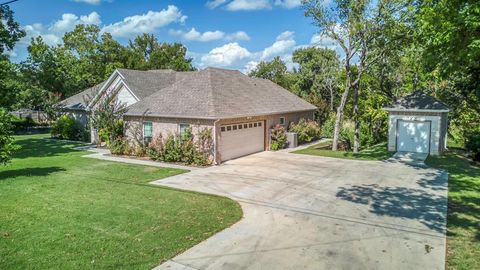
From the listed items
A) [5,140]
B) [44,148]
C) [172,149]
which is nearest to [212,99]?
[172,149]

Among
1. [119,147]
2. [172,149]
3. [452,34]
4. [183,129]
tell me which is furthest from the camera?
[119,147]

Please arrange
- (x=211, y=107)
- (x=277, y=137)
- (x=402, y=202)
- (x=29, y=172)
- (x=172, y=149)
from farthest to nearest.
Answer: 1. (x=277, y=137)
2. (x=172, y=149)
3. (x=211, y=107)
4. (x=29, y=172)
5. (x=402, y=202)

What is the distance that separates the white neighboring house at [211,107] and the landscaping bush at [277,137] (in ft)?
1.20

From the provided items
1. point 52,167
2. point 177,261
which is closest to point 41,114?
point 52,167

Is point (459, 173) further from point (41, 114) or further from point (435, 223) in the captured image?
point (41, 114)

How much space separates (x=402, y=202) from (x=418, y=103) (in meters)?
12.1

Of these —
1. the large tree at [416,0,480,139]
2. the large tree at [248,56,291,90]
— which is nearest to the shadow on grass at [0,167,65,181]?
the large tree at [416,0,480,139]

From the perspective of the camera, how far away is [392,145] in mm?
21250

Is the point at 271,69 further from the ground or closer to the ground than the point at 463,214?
further from the ground

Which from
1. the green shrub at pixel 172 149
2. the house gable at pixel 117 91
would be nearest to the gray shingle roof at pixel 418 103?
the green shrub at pixel 172 149

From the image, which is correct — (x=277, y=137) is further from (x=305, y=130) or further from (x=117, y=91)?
(x=117, y=91)

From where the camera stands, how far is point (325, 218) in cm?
920

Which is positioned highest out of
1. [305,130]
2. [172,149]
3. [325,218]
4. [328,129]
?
[305,130]

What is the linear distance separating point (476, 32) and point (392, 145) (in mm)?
12319
